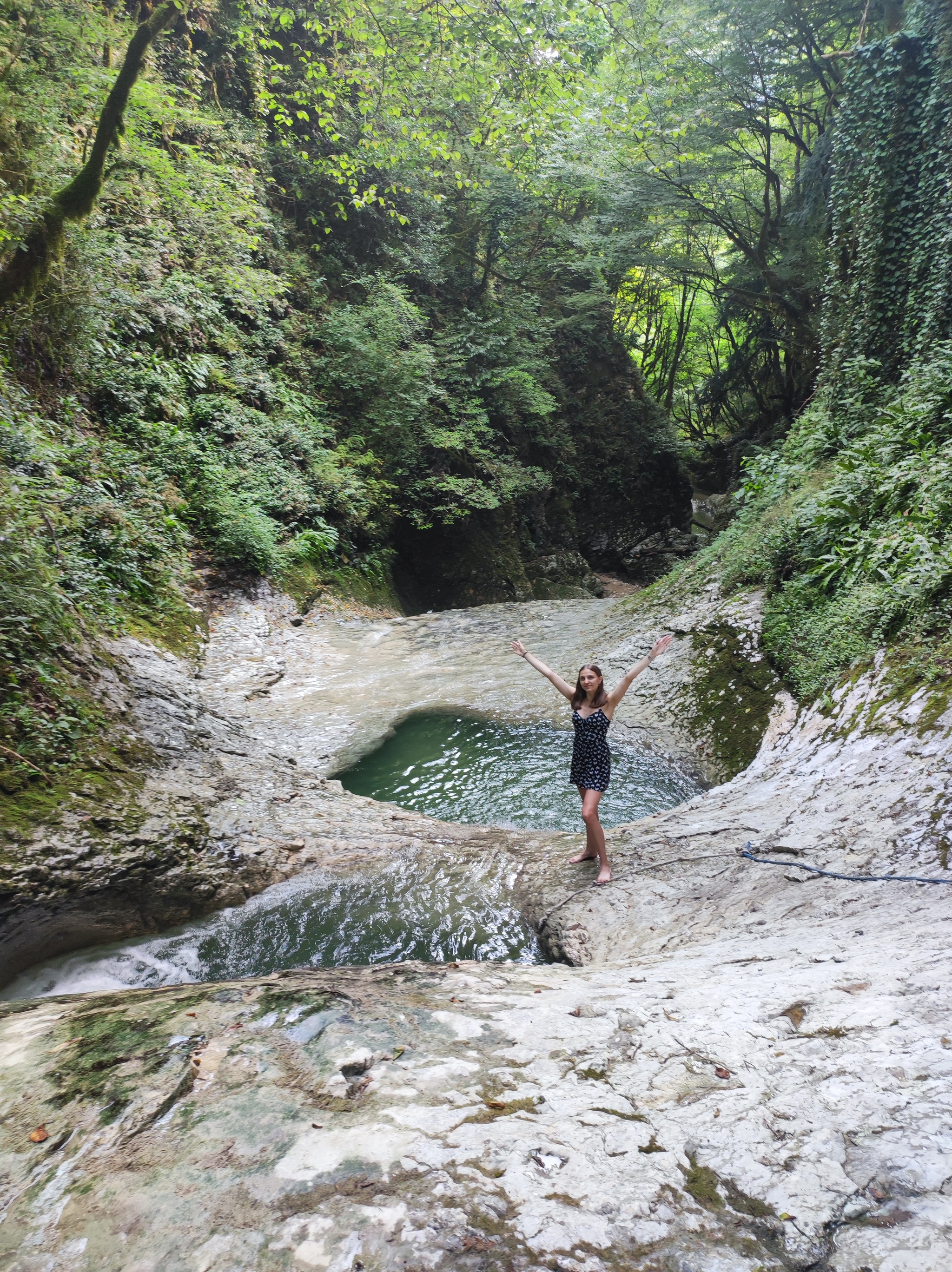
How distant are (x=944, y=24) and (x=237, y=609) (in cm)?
1242

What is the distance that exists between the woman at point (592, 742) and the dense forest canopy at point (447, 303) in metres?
2.66

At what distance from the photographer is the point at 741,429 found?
1075 inches

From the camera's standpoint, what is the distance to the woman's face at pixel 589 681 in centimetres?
475

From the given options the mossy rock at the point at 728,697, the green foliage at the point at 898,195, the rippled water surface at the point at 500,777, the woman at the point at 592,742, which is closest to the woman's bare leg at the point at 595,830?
the woman at the point at 592,742

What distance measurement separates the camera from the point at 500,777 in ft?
23.9

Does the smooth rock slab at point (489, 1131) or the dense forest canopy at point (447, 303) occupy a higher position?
the dense forest canopy at point (447, 303)

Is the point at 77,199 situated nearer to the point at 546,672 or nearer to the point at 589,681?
the point at 546,672

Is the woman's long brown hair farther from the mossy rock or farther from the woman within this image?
the mossy rock

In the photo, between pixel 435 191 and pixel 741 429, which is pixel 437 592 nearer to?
pixel 435 191

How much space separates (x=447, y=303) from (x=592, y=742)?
55.9 feet

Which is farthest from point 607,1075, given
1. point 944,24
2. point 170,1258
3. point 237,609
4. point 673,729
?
point 944,24

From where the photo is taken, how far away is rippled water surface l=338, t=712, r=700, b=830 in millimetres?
6590

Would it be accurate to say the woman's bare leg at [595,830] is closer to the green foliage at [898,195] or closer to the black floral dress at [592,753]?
the black floral dress at [592,753]

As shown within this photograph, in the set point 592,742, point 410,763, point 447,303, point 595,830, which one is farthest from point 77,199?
point 447,303
